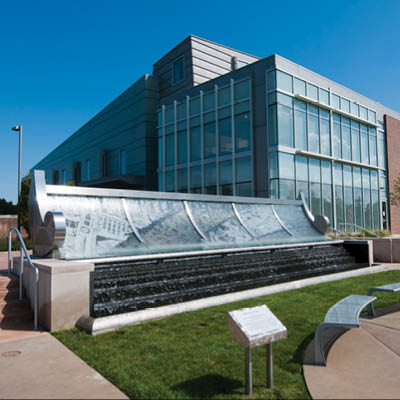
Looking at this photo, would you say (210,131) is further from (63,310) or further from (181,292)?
(63,310)

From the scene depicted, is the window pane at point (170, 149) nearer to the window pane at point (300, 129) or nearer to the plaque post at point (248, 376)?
the window pane at point (300, 129)

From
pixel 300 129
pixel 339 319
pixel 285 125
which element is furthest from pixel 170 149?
pixel 339 319

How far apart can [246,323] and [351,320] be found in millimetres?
1478

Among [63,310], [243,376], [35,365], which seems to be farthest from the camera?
[63,310]

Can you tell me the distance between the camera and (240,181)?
23547mm

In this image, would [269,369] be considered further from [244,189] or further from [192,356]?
[244,189]

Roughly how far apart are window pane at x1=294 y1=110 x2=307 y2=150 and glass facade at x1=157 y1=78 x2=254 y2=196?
9.57 ft

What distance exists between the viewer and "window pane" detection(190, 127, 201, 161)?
26609mm

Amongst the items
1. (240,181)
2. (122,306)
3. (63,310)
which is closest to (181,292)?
(122,306)

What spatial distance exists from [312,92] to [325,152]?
4108mm

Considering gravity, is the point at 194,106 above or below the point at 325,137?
above

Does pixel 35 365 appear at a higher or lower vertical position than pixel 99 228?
lower

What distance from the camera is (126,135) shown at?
36.1 meters

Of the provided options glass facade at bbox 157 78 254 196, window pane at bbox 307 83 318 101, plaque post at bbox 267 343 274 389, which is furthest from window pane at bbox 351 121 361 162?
plaque post at bbox 267 343 274 389
